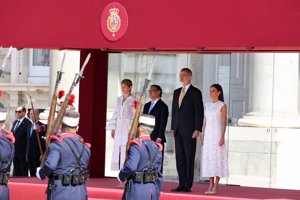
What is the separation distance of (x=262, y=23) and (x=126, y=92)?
2.63 m

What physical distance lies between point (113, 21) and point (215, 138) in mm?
2069

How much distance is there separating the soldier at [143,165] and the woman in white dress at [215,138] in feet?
9.31

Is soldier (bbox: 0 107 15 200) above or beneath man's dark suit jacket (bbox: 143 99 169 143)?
beneath

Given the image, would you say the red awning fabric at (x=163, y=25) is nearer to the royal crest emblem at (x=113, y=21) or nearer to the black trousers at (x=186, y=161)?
the royal crest emblem at (x=113, y=21)

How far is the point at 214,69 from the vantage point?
2067 cm

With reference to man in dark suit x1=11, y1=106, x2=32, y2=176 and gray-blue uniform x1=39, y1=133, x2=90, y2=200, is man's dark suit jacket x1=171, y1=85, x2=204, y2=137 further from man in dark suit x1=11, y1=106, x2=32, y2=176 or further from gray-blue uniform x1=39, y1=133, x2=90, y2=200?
man in dark suit x1=11, y1=106, x2=32, y2=176

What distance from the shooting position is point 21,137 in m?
21.3

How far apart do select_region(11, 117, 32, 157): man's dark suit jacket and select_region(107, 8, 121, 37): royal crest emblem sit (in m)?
5.37

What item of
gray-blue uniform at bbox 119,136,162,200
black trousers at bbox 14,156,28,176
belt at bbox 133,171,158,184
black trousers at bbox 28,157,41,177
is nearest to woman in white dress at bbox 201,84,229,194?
gray-blue uniform at bbox 119,136,162,200

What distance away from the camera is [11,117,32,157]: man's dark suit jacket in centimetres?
2112

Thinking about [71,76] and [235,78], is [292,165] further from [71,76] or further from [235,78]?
[71,76]

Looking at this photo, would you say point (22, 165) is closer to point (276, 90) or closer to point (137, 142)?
point (276, 90)

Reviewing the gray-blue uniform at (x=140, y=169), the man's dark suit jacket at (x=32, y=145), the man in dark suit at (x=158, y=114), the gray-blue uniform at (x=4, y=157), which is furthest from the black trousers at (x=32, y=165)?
the gray-blue uniform at (x=140, y=169)

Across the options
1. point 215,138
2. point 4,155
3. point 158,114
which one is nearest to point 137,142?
point 4,155
